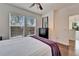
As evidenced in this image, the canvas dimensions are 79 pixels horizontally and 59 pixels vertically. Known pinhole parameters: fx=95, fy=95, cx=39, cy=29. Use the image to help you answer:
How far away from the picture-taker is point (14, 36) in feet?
5.28

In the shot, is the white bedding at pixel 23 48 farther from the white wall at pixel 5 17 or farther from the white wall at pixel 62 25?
the white wall at pixel 62 25

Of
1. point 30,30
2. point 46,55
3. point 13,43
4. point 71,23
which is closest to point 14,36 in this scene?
point 13,43

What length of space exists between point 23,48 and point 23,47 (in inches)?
0.8

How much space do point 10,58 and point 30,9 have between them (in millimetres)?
849

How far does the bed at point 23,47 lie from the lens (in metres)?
1.47

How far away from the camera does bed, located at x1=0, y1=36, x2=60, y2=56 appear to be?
1.47m

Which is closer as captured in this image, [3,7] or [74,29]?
[3,7]

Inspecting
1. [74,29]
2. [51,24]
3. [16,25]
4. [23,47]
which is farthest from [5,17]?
[74,29]

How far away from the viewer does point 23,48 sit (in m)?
1.56

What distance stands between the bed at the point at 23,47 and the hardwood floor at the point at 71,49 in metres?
0.22

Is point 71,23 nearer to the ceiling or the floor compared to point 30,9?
nearer to the floor

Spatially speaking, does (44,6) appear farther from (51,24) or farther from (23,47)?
(23,47)

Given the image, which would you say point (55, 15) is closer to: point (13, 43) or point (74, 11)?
point (74, 11)

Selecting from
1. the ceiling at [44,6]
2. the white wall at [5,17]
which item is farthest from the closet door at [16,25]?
the ceiling at [44,6]
